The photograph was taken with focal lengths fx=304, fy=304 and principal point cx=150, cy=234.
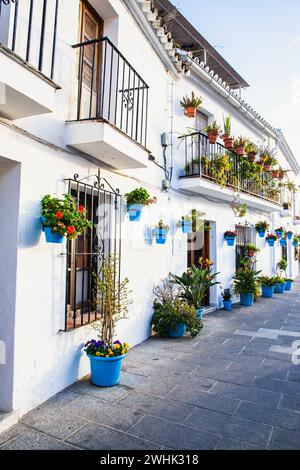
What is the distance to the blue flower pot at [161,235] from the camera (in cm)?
624

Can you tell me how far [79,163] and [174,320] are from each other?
11.5 ft

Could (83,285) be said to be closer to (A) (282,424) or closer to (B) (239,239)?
(A) (282,424)

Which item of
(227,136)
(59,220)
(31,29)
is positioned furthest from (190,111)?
(59,220)

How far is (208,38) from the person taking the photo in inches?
379

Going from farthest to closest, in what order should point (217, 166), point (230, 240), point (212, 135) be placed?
point (230, 240) < point (217, 166) < point (212, 135)

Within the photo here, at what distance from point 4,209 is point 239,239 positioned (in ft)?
29.7

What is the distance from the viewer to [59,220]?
3.32 m

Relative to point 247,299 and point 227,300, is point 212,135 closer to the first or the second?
point 227,300

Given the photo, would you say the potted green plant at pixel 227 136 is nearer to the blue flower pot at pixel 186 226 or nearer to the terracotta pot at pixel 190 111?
the terracotta pot at pixel 190 111

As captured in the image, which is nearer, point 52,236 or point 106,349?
point 52,236

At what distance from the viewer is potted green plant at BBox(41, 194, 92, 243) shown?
331 cm

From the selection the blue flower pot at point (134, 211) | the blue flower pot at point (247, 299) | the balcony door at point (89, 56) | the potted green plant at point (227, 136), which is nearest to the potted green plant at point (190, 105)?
the potted green plant at point (227, 136)

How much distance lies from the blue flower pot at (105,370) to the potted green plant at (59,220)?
1642 millimetres

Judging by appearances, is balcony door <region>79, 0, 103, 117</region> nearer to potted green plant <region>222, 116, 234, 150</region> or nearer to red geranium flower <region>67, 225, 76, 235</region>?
red geranium flower <region>67, 225, 76, 235</region>
